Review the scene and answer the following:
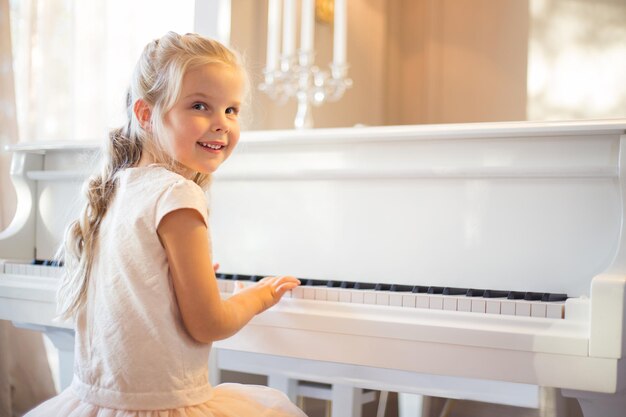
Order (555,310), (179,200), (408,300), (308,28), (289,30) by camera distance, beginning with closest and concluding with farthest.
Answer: (179,200) < (555,310) < (408,300) < (308,28) < (289,30)

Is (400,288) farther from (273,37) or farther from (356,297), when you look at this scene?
(273,37)

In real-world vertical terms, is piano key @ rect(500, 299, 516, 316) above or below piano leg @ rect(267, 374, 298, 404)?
above

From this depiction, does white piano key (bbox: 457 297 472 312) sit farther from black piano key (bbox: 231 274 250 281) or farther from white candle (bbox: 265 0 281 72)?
white candle (bbox: 265 0 281 72)

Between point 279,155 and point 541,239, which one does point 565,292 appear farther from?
point 279,155

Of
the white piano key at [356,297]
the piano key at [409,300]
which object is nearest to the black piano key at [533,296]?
the piano key at [409,300]

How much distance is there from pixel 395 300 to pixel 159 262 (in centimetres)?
55

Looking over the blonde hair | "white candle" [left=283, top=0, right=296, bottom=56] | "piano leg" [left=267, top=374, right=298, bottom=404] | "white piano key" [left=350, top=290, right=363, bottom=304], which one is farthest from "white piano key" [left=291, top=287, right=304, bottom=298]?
"white candle" [left=283, top=0, right=296, bottom=56]

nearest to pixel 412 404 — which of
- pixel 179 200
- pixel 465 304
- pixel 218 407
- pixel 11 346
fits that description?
pixel 465 304

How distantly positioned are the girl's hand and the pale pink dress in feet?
0.51

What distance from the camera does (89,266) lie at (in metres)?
1.40

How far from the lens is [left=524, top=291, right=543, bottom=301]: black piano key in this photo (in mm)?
1672

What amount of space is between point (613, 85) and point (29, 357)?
3.30m

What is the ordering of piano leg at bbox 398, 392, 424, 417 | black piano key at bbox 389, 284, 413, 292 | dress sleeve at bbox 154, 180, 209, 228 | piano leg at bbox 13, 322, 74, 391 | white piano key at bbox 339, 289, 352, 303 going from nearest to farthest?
dress sleeve at bbox 154, 180, 209, 228
white piano key at bbox 339, 289, 352, 303
black piano key at bbox 389, 284, 413, 292
piano leg at bbox 398, 392, 424, 417
piano leg at bbox 13, 322, 74, 391

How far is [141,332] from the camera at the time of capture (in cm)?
130
